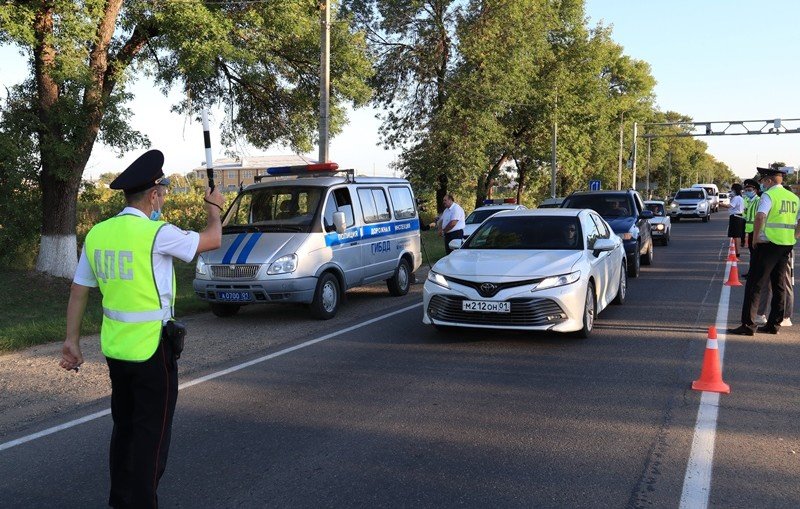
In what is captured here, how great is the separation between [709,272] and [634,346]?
8667mm

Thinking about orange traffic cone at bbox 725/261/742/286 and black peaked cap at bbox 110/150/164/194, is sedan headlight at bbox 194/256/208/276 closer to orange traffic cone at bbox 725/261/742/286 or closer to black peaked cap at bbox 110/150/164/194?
black peaked cap at bbox 110/150/164/194

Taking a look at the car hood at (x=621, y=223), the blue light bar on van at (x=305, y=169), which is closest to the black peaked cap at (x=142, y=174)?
the blue light bar on van at (x=305, y=169)

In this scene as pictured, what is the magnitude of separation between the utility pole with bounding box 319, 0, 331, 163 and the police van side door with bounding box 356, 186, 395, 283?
17.5 ft

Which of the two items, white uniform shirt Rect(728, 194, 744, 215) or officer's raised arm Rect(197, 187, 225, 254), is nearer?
officer's raised arm Rect(197, 187, 225, 254)

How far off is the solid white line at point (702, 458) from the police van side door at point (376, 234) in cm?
622

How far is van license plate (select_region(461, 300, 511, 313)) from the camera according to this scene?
754 cm

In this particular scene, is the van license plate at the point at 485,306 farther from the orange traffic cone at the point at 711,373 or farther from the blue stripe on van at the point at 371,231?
the blue stripe on van at the point at 371,231

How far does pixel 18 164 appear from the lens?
13.2m

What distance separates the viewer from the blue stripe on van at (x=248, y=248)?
9.42 metres

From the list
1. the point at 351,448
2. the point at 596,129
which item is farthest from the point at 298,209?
the point at 596,129

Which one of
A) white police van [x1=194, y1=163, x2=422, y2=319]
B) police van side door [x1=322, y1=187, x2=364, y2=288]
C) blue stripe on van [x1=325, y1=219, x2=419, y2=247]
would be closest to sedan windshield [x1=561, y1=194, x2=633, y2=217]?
blue stripe on van [x1=325, y1=219, x2=419, y2=247]

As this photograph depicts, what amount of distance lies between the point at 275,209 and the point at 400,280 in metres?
2.97

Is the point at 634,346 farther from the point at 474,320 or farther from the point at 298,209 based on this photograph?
the point at 298,209

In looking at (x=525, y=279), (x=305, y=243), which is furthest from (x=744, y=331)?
(x=305, y=243)
